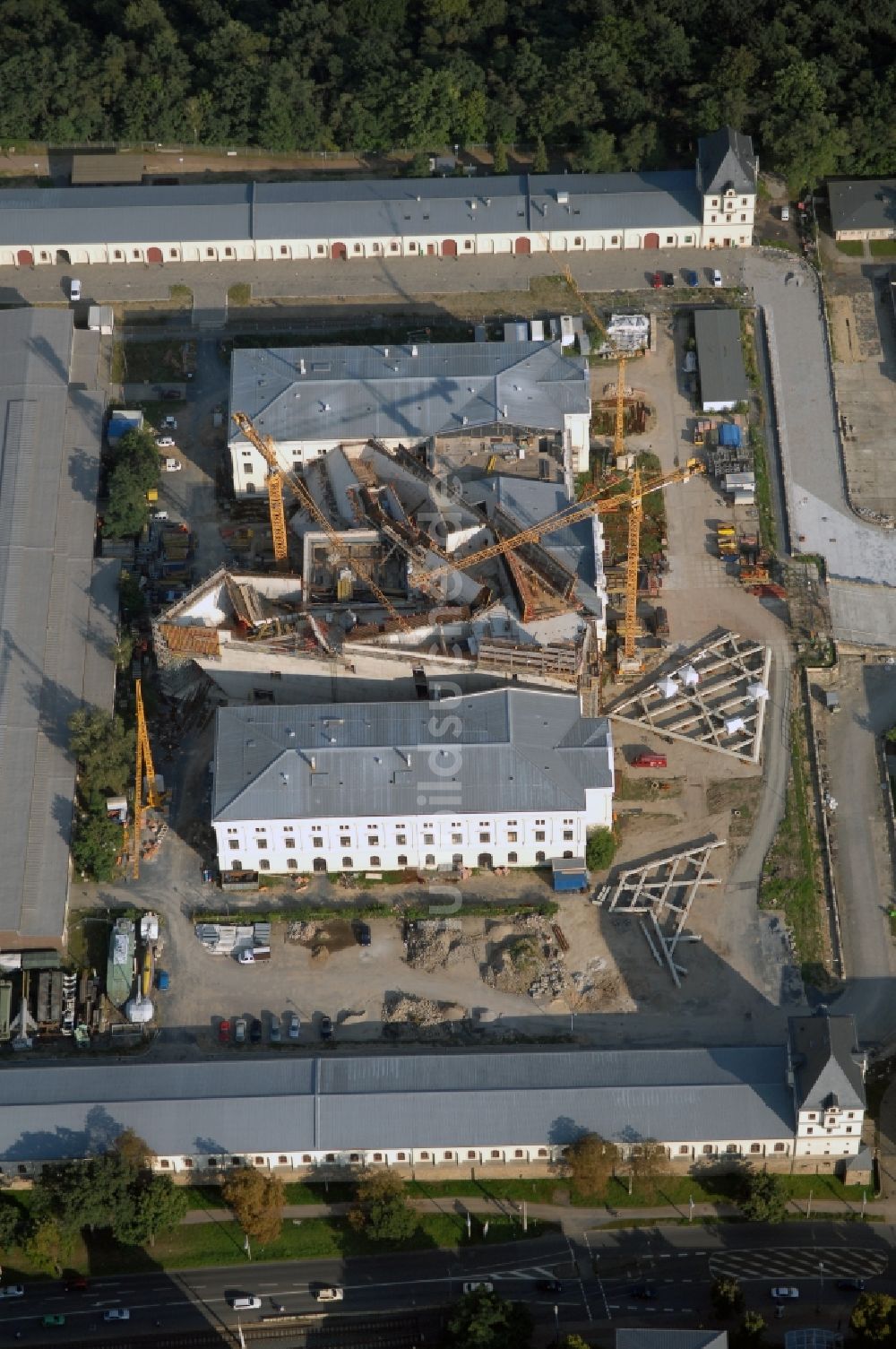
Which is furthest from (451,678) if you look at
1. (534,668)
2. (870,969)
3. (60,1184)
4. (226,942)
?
(60,1184)

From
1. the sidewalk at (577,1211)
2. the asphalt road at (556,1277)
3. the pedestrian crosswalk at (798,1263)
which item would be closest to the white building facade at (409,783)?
the sidewalk at (577,1211)

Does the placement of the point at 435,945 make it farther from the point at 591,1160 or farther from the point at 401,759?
the point at 591,1160

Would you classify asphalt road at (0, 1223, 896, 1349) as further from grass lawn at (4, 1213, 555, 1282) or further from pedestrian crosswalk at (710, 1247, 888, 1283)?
grass lawn at (4, 1213, 555, 1282)

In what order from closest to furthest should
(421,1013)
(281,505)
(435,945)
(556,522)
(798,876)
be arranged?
(421,1013) < (435,945) < (798,876) < (556,522) < (281,505)

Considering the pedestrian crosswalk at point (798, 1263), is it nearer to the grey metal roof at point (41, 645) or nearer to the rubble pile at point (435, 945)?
the rubble pile at point (435, 945)

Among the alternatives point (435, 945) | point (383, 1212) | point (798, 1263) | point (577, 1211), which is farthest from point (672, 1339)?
point (435, 945)
